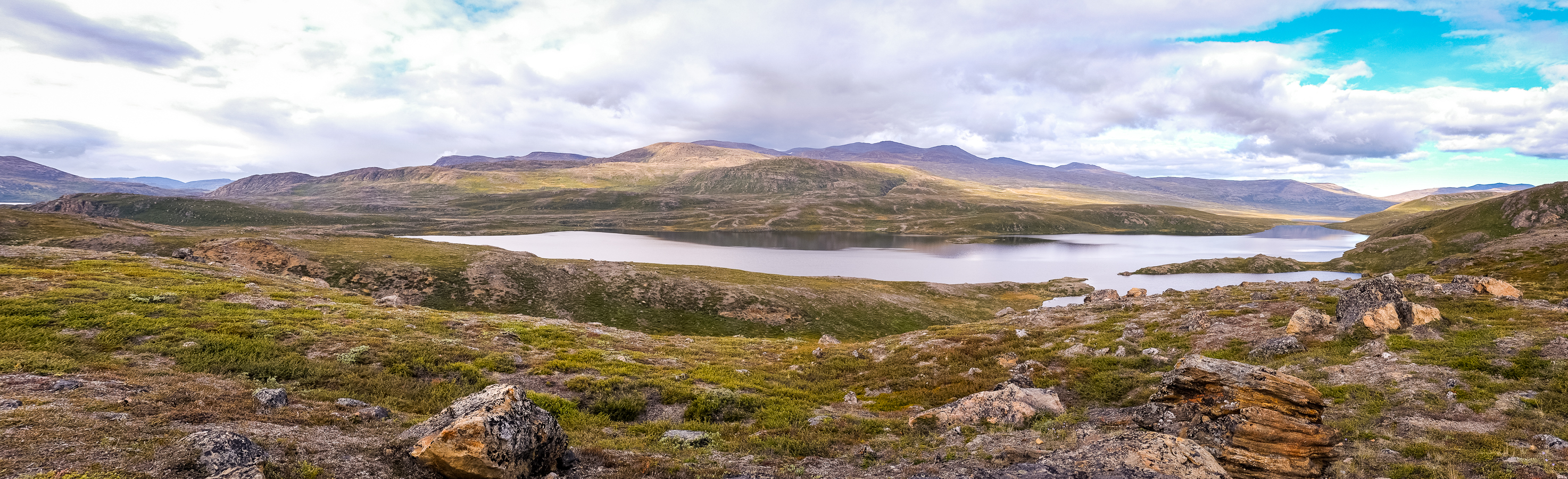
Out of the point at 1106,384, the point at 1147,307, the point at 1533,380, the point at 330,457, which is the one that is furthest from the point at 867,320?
the point at 330,457

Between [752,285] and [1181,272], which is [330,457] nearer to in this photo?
[752,285]

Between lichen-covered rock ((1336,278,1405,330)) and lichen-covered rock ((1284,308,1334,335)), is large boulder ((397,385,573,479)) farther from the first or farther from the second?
lichen-covered rock ((1336,278,1405,330))

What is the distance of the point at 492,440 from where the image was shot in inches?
457

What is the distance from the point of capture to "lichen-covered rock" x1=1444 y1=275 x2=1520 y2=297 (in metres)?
28.9

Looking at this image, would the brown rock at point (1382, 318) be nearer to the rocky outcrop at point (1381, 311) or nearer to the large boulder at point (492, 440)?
the rocky outcrop at point (1381, 311)

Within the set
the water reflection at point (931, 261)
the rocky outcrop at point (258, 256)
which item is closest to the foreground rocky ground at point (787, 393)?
the rocky outcrop at point (258, 256)

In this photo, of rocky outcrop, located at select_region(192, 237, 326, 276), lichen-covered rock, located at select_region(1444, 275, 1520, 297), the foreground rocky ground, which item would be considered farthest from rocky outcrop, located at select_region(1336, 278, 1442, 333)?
rocky outcrop, located at select_region(192, 237, 326, 276)

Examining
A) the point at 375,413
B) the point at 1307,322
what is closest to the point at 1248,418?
the point at 1307,322

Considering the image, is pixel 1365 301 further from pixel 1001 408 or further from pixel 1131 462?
pixel 1131 462

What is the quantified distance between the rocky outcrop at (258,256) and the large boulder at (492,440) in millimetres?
71258

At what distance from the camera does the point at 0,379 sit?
13.4m

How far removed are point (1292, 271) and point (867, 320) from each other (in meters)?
137

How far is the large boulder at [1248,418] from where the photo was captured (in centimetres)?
1262

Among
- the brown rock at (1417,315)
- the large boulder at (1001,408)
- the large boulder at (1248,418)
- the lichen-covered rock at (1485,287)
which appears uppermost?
the lichen-covered rock at (1485,287)
